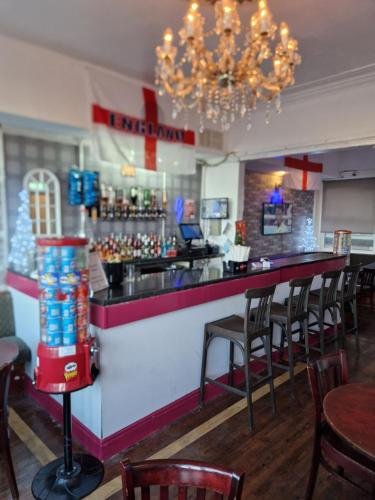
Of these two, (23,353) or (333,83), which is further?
(333,83)

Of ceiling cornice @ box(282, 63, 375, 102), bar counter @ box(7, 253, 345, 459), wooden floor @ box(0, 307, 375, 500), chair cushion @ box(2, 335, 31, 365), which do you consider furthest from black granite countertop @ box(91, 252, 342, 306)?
ceiling cornice @ box(282, 63, 375, 102)

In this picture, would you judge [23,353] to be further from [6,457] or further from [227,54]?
[227,54]

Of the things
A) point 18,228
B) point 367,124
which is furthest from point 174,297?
A: point 367,124

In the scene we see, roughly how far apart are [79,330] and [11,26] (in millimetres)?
3026

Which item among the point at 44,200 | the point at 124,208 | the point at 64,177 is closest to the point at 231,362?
the point at 124,208

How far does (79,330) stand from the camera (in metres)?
1.87

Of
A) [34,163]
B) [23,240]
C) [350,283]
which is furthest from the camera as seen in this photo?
[350,283]

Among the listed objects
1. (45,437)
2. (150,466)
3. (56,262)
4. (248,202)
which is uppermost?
(248,202)

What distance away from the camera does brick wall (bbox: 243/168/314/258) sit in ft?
20.6

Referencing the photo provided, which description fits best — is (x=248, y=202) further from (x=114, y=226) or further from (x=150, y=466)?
(x=150, y=466)

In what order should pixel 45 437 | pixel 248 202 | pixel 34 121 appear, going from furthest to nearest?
pixel 248 202 → pixel 34 121 → pixel 45 437

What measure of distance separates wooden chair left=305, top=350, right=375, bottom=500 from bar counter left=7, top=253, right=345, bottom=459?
3.60ft

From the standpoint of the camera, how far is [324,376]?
1.80m

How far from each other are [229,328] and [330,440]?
1.06 m
